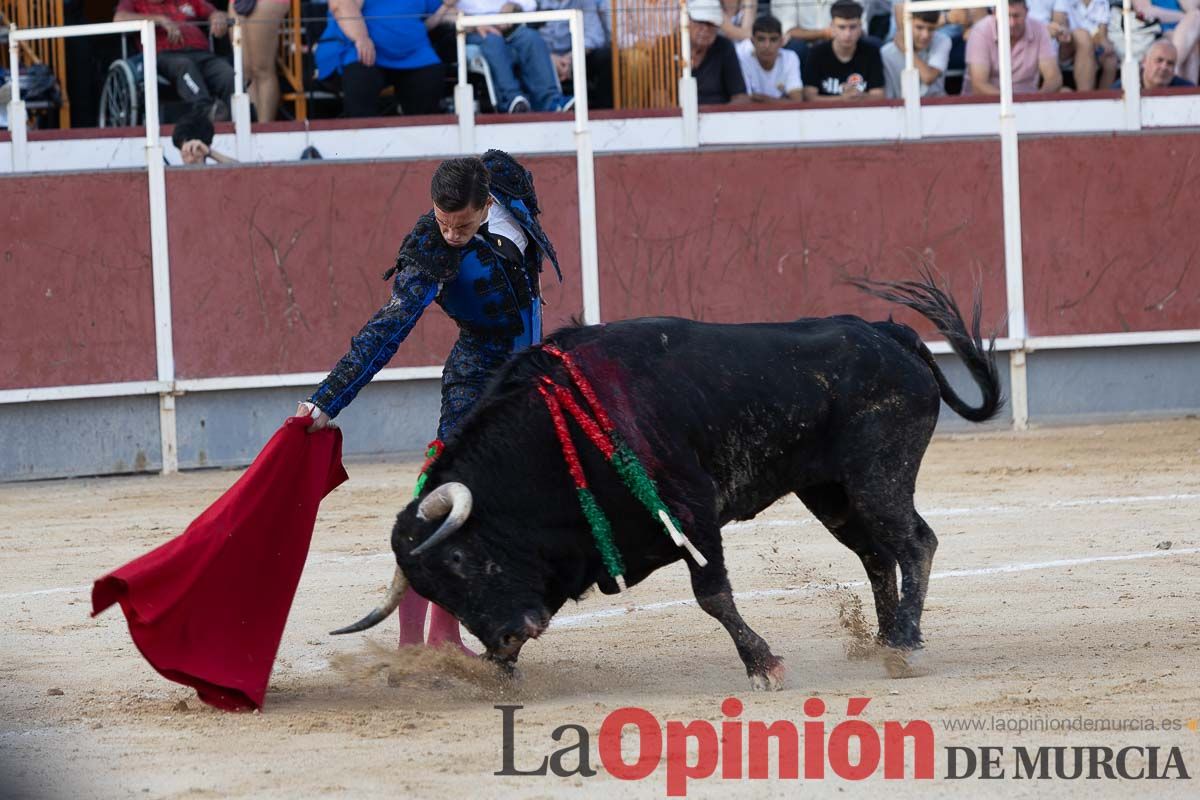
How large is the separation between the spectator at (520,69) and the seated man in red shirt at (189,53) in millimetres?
1364

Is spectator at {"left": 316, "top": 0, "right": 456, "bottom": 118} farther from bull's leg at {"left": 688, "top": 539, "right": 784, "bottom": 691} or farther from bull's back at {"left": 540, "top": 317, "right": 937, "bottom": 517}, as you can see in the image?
bull's leg at {"left": 688, "top": 539, "right": 784, "bottom": 691}

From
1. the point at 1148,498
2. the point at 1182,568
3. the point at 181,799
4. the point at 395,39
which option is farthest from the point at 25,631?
the point at 395,39

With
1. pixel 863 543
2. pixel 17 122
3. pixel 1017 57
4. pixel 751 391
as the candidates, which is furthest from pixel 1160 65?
pixel 751 391

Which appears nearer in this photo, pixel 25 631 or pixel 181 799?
pixel 181 799

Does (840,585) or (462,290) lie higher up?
(462,290)

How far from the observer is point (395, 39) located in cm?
927

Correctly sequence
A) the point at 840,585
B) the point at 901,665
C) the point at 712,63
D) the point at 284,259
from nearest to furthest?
1. the point at 901,665
2. the point at 840,585
3. the point at 284,259
4. the point at 712,63

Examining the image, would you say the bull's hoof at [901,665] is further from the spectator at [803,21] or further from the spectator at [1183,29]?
the spectator at [1183,29]

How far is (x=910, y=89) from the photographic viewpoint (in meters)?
9.51

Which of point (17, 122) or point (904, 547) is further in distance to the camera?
point (17, 122)

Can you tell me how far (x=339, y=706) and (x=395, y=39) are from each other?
5828 mm

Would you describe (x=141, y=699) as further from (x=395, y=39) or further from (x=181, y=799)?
(x=395, y=39)

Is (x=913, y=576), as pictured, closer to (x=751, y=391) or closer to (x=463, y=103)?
(x=751, y=391)

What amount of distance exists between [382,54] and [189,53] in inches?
41.0
